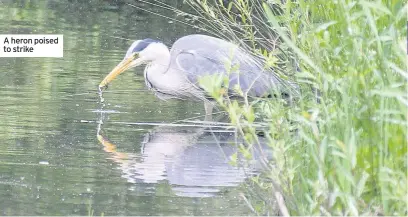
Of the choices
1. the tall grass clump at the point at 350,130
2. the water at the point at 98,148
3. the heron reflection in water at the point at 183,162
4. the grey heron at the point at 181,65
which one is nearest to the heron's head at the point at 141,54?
the grey heron at the point at 181,65

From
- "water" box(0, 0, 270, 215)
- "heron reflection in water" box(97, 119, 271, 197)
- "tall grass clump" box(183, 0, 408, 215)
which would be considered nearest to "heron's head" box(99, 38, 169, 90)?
"water" box(0, 0, 270, 215)

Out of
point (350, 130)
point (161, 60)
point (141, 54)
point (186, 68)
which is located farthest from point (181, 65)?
point (350, 130)

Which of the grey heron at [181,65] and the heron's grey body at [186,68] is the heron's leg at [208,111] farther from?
the heron's grey body at [186,68]

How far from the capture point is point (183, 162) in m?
7.01

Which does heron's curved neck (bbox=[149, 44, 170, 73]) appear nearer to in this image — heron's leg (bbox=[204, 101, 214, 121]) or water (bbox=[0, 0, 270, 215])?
water (bbox=[0, 0, 270, 215])

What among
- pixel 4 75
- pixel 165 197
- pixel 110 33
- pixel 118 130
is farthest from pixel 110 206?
pixel 110 33

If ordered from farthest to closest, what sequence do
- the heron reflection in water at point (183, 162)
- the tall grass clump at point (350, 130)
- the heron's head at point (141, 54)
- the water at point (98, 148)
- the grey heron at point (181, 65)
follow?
the heron's head at point (141, 54)
the grey heron at point (181, 65)
the heron reflection in water at point (183, 162)
the water at point (98, 148)
the tall grass clump at point (350, 130)

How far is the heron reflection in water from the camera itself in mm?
6355

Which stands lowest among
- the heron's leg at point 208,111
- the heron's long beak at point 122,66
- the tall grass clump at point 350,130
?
the heron's leg at point 208,111

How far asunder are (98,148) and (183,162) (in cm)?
63

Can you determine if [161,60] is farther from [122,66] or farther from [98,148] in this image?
[98,148]

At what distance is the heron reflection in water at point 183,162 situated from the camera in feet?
20.9

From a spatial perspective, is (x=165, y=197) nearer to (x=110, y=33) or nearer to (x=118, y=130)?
(x=118, y=130)

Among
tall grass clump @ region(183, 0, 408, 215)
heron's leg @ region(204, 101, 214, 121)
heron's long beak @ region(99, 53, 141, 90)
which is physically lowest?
heron's leg @ region(204, 101, 214, 121)
